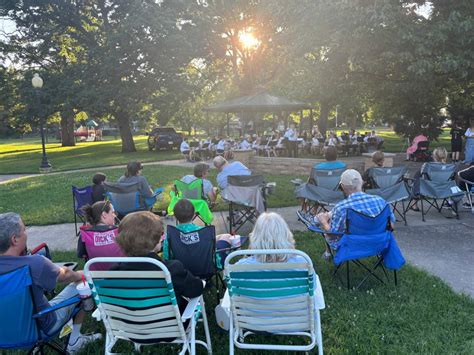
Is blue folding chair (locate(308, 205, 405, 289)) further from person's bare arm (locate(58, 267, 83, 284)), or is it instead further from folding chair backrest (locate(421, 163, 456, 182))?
folding chair backrest (locate(421, 163, 456, 182))

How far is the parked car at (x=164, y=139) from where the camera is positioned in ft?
78.0

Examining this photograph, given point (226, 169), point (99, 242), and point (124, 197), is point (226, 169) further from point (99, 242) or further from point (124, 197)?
point (99, 242)

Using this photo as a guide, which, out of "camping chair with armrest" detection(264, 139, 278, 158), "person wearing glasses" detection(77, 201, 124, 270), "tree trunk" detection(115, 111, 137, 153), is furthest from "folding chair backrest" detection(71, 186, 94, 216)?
"tree trunk" detection(115, 111, 137, 153)

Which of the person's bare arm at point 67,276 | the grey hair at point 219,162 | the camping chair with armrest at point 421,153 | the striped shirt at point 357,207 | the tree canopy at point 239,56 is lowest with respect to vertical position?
the camping chair with armrest at point 421,153

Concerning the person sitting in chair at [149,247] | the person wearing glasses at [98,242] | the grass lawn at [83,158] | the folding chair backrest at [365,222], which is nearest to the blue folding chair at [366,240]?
the folding chair backrest at [365,222]

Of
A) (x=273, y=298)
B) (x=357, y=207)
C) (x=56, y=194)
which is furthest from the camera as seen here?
(x=56, y=194)

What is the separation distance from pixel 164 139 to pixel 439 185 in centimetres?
1908

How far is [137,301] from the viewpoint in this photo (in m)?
2.45

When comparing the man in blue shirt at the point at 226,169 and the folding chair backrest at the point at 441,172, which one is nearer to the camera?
the folding chair backrest at the point at 441,172

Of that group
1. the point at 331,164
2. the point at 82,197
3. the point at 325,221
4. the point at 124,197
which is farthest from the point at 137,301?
the point at 331,164

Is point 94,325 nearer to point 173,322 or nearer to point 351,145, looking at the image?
point 173,322

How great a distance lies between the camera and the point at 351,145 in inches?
695

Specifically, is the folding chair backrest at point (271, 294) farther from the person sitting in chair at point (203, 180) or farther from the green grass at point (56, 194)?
the green grass at point (56, 194)

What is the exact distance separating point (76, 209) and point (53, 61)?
82.5ft
